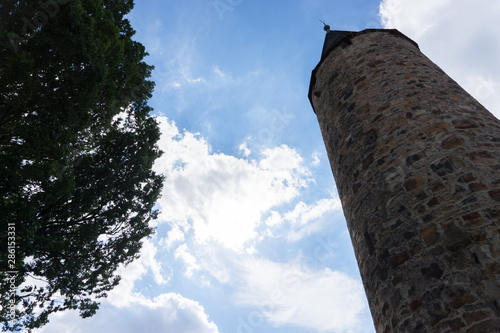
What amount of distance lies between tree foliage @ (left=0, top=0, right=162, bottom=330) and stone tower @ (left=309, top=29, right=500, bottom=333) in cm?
505

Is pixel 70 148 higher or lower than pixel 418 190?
higher

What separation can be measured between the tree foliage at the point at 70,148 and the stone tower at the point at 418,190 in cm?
505

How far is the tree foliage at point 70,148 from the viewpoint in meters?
5.61

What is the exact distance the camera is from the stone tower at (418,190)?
10.7ft

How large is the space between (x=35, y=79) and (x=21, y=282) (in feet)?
15.0

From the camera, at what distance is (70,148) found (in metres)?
6.50

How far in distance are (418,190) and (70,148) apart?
6.53 metres

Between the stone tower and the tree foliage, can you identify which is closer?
the stone tower

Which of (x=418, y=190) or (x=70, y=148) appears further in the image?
(x=70, y=148)

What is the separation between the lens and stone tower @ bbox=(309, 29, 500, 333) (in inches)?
129

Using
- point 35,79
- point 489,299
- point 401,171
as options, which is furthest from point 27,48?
point 489,299

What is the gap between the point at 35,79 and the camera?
18.1ft

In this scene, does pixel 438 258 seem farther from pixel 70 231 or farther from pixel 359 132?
pixel 70 231

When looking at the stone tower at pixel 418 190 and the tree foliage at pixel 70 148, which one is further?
the tree foliage at pixel 70 148
